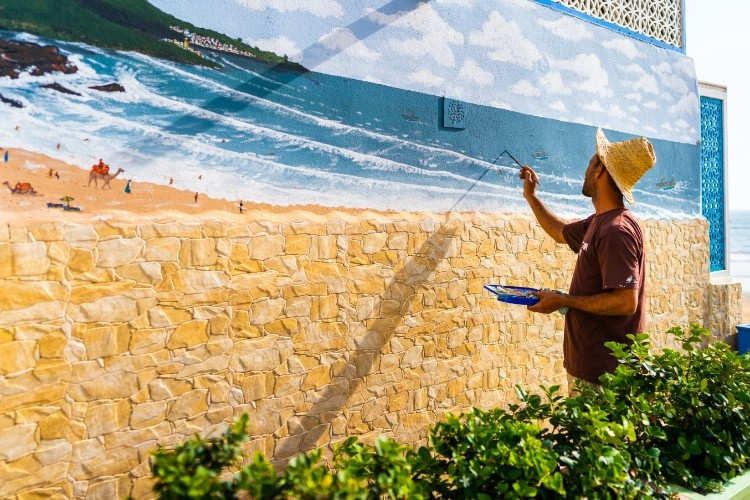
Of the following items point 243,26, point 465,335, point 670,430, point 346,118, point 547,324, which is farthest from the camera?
point 547,324

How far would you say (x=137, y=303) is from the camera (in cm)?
318

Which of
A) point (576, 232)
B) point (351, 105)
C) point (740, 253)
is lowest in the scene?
point (740, 253)

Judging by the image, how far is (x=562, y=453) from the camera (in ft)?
7.64

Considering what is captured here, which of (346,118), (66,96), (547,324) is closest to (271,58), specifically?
(346,118)

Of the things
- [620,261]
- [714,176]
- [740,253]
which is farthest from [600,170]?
[740,253]

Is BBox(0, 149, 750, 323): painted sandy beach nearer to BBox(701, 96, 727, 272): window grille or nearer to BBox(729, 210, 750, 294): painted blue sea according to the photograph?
BBox(701, 96, 727, 272): window grille

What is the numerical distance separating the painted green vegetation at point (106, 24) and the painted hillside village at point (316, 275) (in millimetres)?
14

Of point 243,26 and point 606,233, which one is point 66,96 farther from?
point 606,233

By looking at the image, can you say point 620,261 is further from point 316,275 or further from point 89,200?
point 89,200

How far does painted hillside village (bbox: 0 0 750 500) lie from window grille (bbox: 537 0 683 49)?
3.38ft

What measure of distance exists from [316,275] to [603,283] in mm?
1744

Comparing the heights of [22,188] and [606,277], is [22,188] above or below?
above

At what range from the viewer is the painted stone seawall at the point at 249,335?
288cm

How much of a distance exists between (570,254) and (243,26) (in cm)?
375
